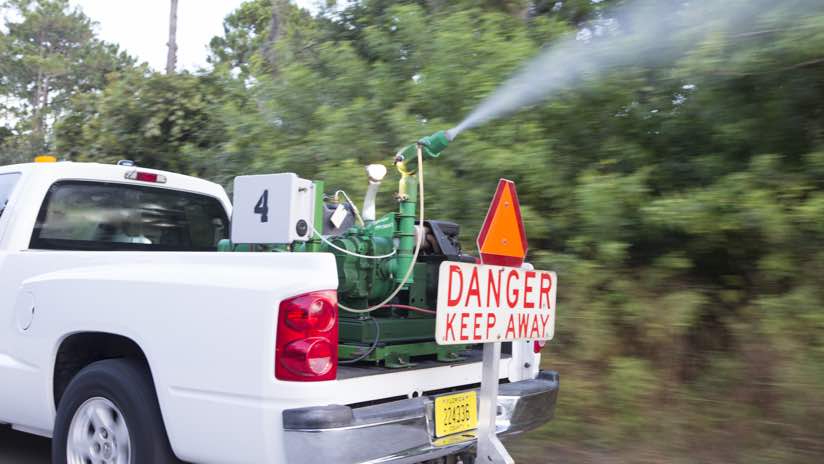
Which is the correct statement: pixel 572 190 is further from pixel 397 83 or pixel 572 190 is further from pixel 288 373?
pixel 288 373

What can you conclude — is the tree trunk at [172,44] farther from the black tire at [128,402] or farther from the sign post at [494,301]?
the sign post at [494,301]

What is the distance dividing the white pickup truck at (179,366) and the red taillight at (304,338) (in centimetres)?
1

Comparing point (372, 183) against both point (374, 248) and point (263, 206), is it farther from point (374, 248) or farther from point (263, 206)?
point (263, 206)

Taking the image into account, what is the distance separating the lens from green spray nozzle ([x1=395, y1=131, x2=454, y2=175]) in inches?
165

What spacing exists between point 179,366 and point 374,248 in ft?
3.83

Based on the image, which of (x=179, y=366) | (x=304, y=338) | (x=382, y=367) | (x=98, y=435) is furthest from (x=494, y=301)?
(x=98, y=435)

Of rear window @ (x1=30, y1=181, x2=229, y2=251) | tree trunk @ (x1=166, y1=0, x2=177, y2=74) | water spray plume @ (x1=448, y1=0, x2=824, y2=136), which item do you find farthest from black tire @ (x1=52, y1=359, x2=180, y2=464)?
tree trunk @ (x1=166, y1=0, x2=177, y2=74)

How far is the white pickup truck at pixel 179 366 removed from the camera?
10.6ft

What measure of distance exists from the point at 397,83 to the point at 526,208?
2744 mm

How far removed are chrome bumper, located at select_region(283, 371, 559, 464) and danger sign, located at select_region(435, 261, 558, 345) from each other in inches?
15.8

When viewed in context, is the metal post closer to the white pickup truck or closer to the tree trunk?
the white pickup truck

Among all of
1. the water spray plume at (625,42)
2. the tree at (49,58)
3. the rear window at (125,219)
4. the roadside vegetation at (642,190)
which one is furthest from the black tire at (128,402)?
the tree at (49,58)

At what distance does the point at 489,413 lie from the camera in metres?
3.78

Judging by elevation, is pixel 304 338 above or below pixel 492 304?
below
